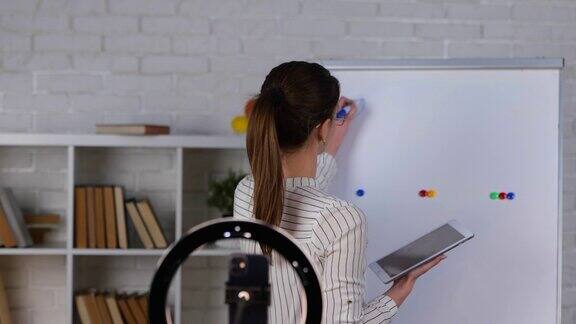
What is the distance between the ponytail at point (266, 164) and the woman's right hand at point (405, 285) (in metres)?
0.43

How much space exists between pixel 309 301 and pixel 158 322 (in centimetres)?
12

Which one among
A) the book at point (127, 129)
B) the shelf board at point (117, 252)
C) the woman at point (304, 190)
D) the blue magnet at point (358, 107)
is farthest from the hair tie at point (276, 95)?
the shelf board at point (117, 252)

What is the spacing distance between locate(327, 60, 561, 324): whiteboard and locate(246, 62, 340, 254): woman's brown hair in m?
1.07

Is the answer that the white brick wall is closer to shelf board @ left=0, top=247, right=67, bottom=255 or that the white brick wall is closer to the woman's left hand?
shelf board @ left=0, top=247, right=67, bottom=255

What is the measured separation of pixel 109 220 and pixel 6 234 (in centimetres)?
35

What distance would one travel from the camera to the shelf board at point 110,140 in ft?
10.5

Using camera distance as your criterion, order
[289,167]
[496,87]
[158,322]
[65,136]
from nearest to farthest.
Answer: [158,322] → [289,167] → [496,87] → [65,136]

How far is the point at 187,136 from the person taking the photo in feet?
10.7

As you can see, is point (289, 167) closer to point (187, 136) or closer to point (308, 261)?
point (308, 261)

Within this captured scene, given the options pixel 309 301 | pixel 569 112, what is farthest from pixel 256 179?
pixel 569 112

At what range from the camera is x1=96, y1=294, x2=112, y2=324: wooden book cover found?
131 inches

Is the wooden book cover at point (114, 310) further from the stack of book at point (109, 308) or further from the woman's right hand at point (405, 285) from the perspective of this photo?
the woman's right hand at point (405, 285)

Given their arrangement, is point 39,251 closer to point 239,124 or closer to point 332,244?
point 239,124

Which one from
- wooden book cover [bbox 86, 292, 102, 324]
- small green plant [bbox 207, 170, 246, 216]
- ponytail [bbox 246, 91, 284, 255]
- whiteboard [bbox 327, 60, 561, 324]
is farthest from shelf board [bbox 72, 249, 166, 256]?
ponytail [bbox 246, 91, 284, 255]
